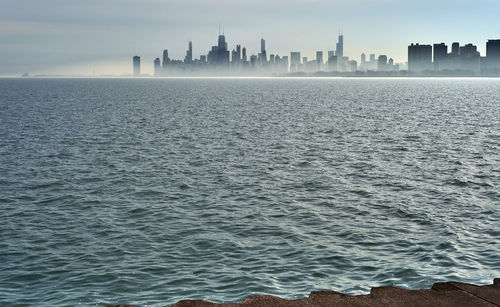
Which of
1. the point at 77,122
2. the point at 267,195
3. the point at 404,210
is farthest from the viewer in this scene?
the point at 77,122

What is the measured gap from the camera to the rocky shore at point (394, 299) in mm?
9289

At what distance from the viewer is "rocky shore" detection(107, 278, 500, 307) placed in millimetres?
9289

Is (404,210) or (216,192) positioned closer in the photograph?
(404,210)

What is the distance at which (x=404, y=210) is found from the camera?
23781 mm

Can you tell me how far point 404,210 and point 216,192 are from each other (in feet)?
32.6

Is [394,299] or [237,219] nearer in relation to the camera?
[394,299]

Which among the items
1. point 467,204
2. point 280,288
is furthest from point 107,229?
point 467,204

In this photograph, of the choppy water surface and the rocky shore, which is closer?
the rocky shore

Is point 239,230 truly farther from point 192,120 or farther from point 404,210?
point 192,120

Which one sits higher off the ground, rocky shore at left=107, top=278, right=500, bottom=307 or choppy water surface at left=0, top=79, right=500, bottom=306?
rocky shore at left=107, top=278, right=500, bottom=307

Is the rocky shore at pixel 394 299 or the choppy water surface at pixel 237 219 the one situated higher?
the rocky shore at pixel 394 299

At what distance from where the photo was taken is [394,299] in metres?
9.57

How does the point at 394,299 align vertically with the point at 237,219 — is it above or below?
above

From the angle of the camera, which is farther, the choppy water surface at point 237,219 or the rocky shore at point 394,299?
the choppy water surface at point 237,219
